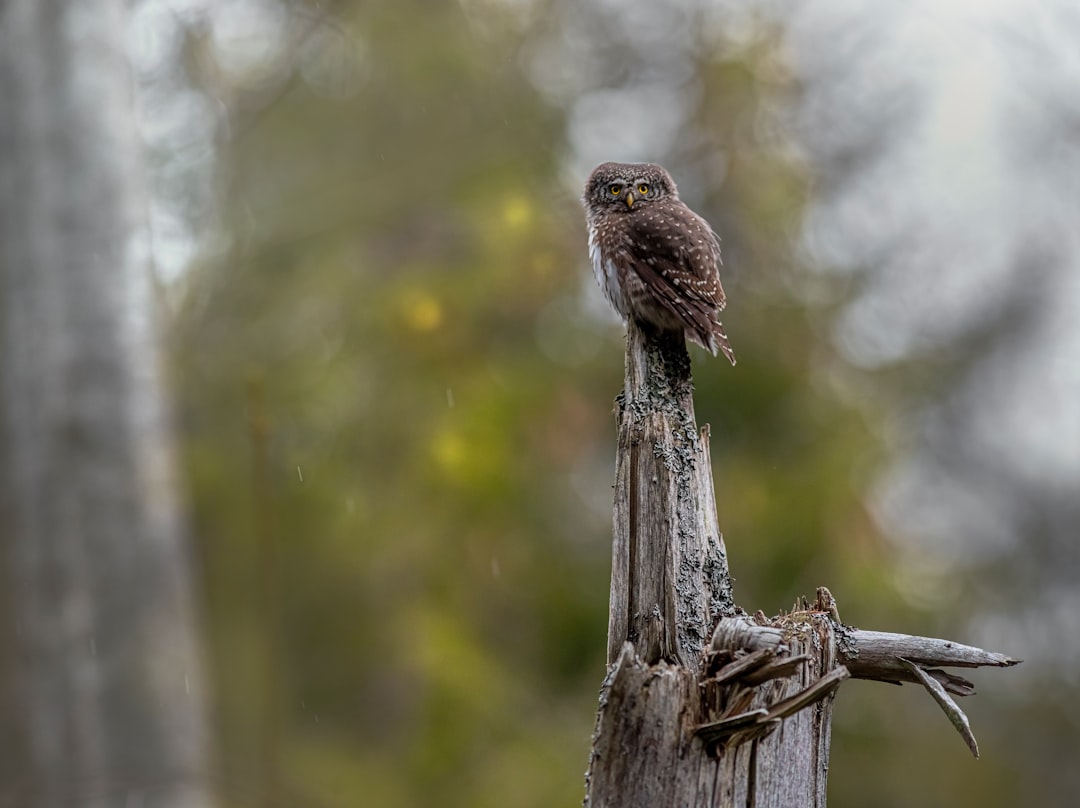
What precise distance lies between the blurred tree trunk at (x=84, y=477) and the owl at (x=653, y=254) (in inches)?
107

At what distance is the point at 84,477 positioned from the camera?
5590 millimetres

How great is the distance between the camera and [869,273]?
7738 millimetres

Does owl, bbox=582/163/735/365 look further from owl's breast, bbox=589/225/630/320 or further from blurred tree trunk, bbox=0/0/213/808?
blurred tree trunk, bbox=0/0/213/808

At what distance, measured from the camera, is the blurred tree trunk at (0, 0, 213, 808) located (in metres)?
5.60

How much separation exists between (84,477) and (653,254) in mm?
3291

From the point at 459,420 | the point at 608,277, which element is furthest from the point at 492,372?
the point at 608,277

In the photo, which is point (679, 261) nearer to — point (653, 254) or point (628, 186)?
point (653, 254)

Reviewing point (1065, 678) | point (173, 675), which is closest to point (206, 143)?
point (173, 675)

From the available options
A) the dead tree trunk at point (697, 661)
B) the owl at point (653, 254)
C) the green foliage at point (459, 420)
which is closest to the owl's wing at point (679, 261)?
the owl at point (653, 254)

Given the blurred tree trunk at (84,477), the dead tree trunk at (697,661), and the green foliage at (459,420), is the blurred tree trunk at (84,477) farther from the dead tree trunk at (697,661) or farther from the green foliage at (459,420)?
the dead tree trunk at (697,661)

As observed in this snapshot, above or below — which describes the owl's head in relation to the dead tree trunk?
above

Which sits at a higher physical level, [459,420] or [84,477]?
[459,420]

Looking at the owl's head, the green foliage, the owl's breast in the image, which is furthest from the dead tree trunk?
the green foliage

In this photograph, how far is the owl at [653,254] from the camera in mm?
3615
